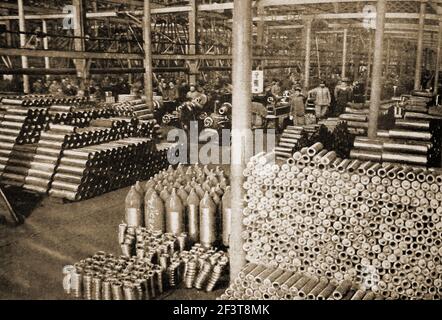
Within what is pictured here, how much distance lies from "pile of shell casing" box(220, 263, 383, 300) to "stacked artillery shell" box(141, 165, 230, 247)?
1235 mm

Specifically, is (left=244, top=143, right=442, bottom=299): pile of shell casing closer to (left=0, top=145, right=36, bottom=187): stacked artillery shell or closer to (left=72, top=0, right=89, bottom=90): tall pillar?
(left=0, top=145, right=36, bottom=187): stacked artillery shell

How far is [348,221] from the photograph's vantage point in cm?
484

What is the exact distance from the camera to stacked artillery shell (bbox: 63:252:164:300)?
4.82 metres

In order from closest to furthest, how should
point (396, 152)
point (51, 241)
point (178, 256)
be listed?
point (178, 256)
point (396, 152)
point (51, 241)

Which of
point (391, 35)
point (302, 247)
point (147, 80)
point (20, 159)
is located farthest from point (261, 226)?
point (391, 35)

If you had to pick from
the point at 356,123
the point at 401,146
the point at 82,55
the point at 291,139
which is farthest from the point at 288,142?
the point at 82,55

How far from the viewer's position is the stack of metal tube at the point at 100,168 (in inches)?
345

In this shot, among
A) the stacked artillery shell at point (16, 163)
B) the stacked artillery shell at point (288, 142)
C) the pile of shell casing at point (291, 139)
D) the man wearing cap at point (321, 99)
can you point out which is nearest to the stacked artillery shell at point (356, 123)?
the pile of shell casing at point (291, 139)

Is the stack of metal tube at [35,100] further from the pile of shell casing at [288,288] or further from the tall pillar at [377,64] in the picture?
the pile of shell casing at [288,288]

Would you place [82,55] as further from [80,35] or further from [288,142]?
[288,142]

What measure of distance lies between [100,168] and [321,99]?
873 cm

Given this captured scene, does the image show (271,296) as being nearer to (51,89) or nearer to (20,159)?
(20,159)

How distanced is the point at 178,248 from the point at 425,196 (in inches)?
124

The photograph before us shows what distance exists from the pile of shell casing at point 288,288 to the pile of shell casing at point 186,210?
1240 mm
